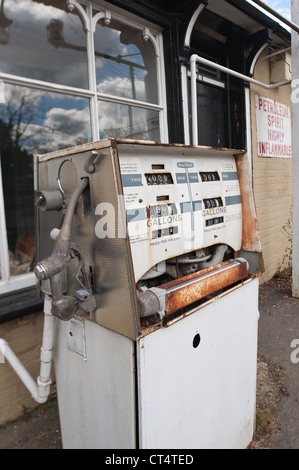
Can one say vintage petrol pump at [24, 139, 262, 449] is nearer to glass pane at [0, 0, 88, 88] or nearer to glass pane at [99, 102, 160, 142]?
glass pane at [0, 0, 88, 88]

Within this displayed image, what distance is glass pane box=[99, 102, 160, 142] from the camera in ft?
9.53

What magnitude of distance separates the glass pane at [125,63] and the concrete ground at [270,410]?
2.58m

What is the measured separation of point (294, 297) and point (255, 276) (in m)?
2.85

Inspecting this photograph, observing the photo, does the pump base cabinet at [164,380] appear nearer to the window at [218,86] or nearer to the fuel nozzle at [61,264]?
the fuel nozzle at [61,264]

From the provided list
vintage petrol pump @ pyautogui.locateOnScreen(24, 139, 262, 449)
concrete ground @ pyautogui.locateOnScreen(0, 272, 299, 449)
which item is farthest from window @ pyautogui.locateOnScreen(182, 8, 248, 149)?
concrete ground @ pyautogui.locateOnScreen(0, 272, 299, 449)

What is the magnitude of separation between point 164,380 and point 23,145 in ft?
6.28

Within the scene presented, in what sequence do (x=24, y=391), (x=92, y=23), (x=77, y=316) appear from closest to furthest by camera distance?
(x=77, y=316), (x=24, y=391), (x=92, y=23)

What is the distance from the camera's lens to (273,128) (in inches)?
194

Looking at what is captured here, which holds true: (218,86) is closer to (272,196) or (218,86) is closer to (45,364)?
(272,196)

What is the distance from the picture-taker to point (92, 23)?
2.70 metres

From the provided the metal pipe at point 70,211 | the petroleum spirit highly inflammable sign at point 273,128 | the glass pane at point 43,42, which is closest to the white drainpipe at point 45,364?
the metal pipe at point 70,211

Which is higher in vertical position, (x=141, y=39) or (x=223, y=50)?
(x=223, y=50)
